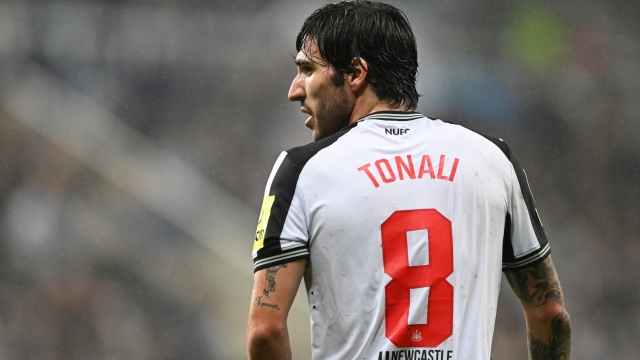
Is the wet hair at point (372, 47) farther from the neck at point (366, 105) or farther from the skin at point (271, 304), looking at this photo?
the skin at point (271, 304)

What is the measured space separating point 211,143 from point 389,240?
5.39 meters

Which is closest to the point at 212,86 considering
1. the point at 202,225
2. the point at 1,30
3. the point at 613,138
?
the point at 202,225

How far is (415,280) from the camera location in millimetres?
1540

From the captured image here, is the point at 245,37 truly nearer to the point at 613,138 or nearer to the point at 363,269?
the point at 613,138

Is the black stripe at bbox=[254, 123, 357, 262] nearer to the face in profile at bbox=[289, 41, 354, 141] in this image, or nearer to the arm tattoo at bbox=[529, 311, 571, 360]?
the face in profile at bbox=[289, 41, 354, 141]

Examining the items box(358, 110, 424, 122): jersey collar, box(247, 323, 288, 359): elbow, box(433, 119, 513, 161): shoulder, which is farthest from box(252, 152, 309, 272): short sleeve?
box(433, 119, 513, 161): shoulder

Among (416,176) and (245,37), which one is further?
(245,37)

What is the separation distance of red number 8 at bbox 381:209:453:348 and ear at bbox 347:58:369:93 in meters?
0.38

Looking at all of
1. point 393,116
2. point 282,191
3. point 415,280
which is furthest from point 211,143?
point 415,280

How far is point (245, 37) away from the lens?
693 centimetres

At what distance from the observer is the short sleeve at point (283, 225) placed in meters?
1.57

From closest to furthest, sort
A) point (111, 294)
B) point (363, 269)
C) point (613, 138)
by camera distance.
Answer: point (363, 269)
point (111, 294)
point (613, 138)

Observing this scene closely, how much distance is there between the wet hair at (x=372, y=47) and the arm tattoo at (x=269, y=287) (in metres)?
0.50

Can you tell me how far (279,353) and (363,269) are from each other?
0.82 ft
